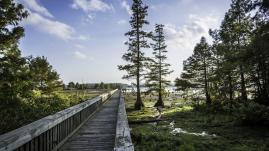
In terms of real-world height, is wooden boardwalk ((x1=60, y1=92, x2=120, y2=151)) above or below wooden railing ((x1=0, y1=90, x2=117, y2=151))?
below

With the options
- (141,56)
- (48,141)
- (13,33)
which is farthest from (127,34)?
(48,141)

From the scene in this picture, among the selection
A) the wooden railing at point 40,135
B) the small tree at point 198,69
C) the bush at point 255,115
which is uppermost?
the small tree at point 198,69

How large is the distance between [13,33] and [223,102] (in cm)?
2356

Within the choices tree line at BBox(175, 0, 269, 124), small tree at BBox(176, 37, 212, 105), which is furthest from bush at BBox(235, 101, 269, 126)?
small tree at BBox(176, 37, 212, 105)

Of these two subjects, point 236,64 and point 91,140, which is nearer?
point 91,140

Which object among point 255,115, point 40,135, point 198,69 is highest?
point 198,69

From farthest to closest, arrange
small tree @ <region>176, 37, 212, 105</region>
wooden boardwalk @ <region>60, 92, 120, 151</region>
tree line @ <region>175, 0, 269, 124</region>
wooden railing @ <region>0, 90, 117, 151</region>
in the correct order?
1. small tree @ <region>176, 37, 212, 105</region>
2. tree line @ <region>175, 0, 269, 124</region>
3. wooden boardwalk @ <region>60, 92, 120, 151</region>
4. wooden railing @ <region>0, 90, 117, 151</region>

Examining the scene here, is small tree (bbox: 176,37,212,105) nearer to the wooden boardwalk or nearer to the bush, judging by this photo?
the bush

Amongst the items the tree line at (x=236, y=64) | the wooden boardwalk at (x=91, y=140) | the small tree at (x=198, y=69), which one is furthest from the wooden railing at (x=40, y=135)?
the small tree at (x=198, y=69)

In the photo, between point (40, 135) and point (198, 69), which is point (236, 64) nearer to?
point (40, 135)

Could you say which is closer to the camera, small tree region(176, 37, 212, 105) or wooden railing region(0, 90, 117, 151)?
wooden railing region(0, 90, 117, 151)

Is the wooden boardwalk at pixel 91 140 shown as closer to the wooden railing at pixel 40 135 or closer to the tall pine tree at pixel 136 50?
the wooden railing at pixel 40 135

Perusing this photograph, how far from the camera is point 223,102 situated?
3209cm

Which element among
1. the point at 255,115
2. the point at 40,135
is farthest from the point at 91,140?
the point at 255,115
